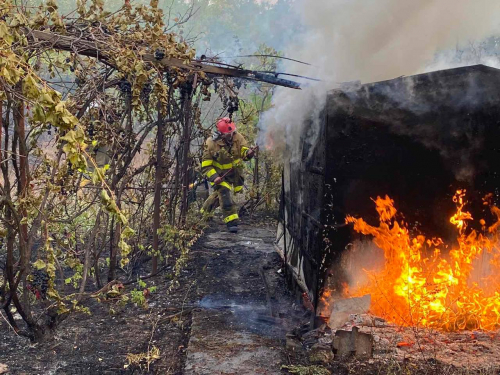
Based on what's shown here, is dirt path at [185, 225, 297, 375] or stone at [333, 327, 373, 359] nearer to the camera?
stone at [333, 327, 373, 359]

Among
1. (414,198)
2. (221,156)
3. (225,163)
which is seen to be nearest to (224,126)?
(221,156)

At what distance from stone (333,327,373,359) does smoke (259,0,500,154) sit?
2792 mm

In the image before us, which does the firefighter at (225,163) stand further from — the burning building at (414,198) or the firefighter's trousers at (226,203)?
the burning building at (414,198)

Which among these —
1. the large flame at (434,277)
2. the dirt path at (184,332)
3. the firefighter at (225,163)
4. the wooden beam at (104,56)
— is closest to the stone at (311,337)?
the dirt path at (184,332)

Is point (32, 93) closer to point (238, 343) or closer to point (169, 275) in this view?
point (238, 343)

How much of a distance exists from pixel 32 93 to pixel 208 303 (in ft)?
13.6

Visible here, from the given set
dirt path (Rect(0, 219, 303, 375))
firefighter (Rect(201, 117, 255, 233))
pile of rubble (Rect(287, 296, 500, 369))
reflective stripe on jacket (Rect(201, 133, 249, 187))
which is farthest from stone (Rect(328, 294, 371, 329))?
reflective stripe on jacket (Rect(201, 133, 249, 187))

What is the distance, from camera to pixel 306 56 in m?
7.04

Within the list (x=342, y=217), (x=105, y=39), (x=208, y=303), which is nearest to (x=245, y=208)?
(x=208, y=303)

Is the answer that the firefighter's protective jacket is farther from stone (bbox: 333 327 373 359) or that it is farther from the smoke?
stone (bbox: 333 327 373 359)

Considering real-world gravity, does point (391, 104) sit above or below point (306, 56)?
below

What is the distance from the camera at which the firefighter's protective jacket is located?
9.30m

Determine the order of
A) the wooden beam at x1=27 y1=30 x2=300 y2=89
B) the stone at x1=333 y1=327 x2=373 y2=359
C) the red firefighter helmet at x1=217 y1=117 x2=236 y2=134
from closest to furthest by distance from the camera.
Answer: the wooden beam at x1=27 y1=30 x2=300 y2=89
the stone at x1=333 y1=327 x2=373 y2=359
the red firefighter helmet at x1=217 y1=117 x2=236 y2=134

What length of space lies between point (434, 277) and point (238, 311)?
2.29m
